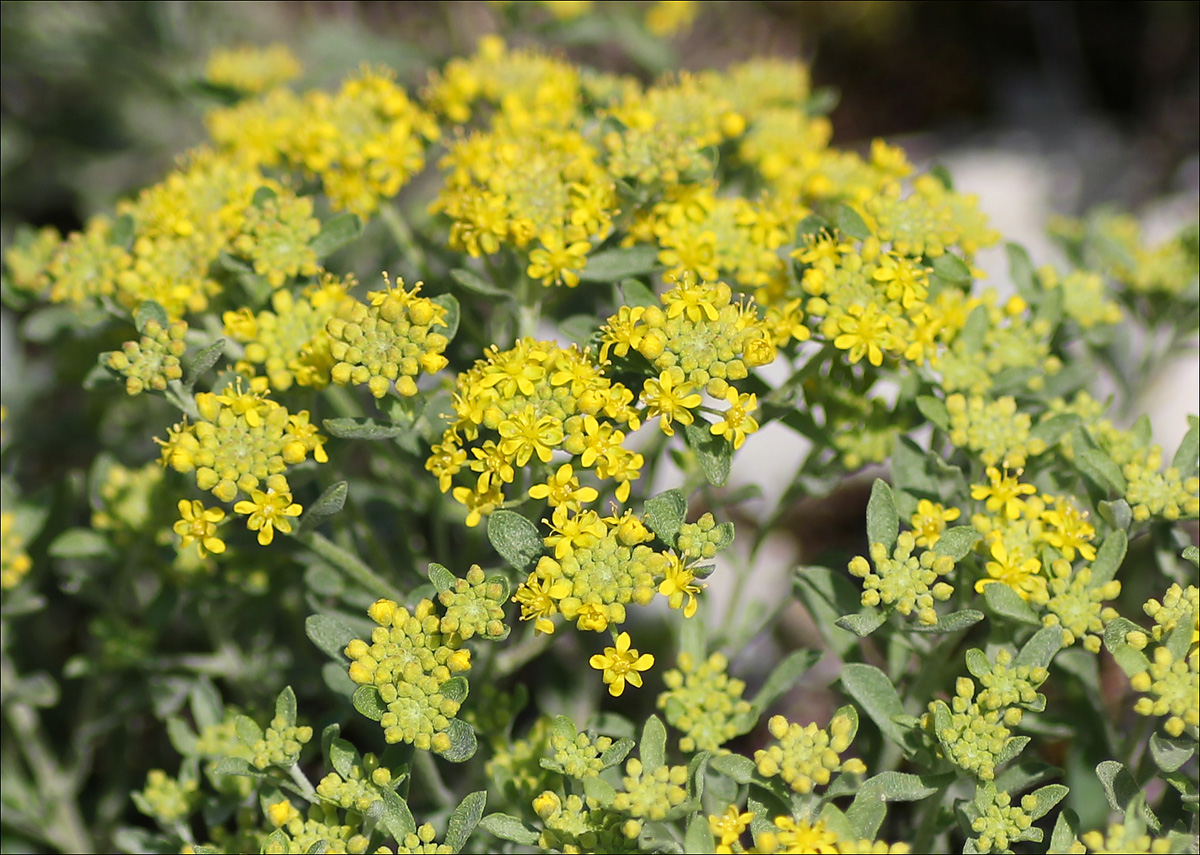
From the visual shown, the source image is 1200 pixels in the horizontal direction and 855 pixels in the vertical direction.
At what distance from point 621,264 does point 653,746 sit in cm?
104

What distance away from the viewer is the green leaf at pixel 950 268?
2.26m

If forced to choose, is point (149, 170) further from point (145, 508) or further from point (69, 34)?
point (145, 508)

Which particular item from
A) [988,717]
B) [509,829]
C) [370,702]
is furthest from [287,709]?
[988,717]

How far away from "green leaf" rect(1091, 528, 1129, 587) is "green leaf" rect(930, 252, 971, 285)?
613mm

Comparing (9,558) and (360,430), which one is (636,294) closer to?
(360,430)

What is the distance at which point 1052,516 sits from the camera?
2111 mm

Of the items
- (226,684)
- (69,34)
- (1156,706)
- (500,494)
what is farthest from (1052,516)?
(69,34)

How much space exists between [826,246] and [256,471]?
124 centimetres

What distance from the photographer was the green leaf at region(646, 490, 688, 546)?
1.97m

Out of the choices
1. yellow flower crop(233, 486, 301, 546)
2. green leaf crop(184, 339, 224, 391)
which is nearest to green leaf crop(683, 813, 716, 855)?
yellow flower crop(233, 486, 301, 546)

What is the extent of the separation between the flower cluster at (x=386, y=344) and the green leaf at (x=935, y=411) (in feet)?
3.34

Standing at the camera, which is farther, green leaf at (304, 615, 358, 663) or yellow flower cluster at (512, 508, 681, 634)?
green leaf at (304, 615, 358, 663)

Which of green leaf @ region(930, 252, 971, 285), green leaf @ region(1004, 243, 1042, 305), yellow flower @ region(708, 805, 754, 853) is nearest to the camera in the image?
yellow flower @ region(708, 805, 754, 853)

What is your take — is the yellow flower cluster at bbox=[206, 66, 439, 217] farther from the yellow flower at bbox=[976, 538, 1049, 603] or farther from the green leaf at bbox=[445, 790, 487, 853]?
the yellow flower at bbox=[976, 538, 1049, 603]
